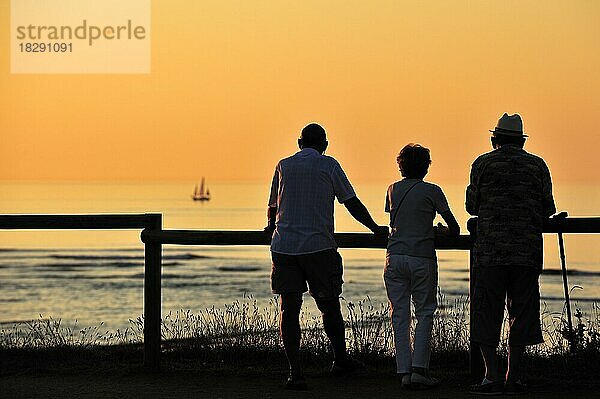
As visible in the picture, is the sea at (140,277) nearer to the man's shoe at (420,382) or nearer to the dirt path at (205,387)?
the dirt path at (205,387)

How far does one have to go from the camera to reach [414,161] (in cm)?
874

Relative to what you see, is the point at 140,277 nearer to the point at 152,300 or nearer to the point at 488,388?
the point at 152,300

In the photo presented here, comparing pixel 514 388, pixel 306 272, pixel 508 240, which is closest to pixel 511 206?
pixel 508 240

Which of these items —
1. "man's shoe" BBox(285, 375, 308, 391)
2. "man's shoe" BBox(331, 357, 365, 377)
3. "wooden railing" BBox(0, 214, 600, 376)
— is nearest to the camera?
"man's shoe" BBox(285, 375, 308, 391)

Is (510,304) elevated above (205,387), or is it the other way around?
(510,304)

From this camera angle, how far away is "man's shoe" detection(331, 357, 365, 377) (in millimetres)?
9461

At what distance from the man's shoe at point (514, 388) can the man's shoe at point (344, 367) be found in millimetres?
1361

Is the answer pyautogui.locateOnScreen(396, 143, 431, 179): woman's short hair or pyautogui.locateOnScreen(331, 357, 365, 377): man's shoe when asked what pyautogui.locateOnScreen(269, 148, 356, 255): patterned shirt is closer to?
pyautogui.locateOnScreen(396, 143, 431, 179): woman's short hair

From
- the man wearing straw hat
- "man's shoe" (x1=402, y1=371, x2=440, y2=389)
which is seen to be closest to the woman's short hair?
the man wearing straw hat

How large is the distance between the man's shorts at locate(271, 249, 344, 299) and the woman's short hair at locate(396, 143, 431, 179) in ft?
2.63

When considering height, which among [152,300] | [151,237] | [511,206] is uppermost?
[511,206]

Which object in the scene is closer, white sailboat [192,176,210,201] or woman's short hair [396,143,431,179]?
woman's short hair [396,143,431,179]

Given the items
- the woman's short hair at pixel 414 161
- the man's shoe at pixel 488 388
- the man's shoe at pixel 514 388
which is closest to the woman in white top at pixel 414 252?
the woman's short hair at pixel 414 161

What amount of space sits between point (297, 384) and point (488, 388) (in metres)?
1.41
